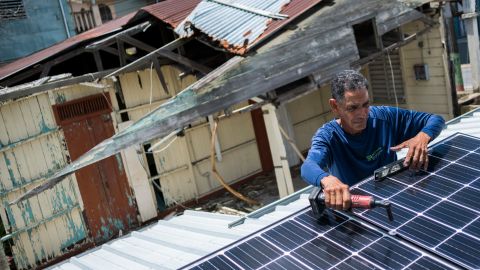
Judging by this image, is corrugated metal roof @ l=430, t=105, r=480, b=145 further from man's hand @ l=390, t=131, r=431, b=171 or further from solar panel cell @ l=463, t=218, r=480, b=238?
solar panel cell @ l=463, t=218, r=480, b=238

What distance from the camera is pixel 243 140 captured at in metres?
12.7

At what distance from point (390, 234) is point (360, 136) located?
3.27ft

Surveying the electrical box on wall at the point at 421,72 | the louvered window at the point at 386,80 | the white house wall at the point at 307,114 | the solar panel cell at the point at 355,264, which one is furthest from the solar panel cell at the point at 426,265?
the louvered window at the point at 386,80

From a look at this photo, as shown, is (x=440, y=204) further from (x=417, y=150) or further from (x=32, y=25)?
(x=32, y=25)

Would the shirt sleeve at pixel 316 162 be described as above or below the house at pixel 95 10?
below

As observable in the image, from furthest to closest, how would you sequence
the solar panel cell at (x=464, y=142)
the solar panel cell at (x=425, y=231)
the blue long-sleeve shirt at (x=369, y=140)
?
1. the solar panel cell at (x=464, y=142)
2. the blue long-sleeve shirt at (x=369, y=140)
3. the solar panel cell at (x=425, y=231)

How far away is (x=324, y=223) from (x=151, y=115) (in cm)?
462

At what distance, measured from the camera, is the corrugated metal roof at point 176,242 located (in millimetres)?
4285

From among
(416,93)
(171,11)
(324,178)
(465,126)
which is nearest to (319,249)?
(324,178)

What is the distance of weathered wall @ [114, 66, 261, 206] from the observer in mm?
10773

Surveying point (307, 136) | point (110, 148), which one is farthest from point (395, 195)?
point (307, 136)

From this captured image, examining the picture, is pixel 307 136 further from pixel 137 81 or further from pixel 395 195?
pixel 395 195

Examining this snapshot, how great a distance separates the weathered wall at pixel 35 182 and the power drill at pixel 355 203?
7.87m

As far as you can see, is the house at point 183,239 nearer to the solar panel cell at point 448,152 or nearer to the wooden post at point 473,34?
the solar panel cell at point 448,152
